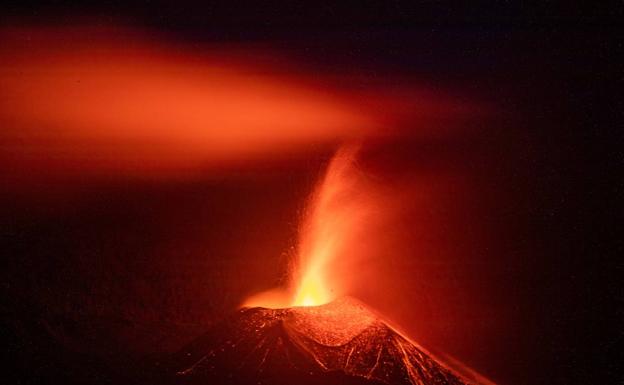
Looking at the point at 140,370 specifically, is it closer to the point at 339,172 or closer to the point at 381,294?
the point at 381,294

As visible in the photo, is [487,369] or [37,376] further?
[487,369]

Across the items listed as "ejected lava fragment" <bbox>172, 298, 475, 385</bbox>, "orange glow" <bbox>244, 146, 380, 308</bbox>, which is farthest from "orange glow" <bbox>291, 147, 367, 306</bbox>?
"ejected lava fragment" <bbox>172, 298, 475, 385</bbox>

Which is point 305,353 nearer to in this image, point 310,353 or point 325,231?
point 310,353

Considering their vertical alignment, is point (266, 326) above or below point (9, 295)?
below

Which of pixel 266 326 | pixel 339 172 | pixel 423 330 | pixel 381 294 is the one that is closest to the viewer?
pixel 266 326

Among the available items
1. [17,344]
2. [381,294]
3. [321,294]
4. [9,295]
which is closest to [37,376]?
[17,344]

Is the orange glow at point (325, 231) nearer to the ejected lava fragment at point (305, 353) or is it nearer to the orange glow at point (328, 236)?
the orange glow at point (328, 236)

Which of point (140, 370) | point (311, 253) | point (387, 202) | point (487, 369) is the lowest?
point (487, 369)

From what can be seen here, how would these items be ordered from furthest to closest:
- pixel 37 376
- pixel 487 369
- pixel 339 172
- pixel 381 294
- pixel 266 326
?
pixel 339 172
pixel 381 294
pixel 487 369
pixel 266 326
pixel 37 376

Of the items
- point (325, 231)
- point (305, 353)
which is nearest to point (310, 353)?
point (305, 353)
